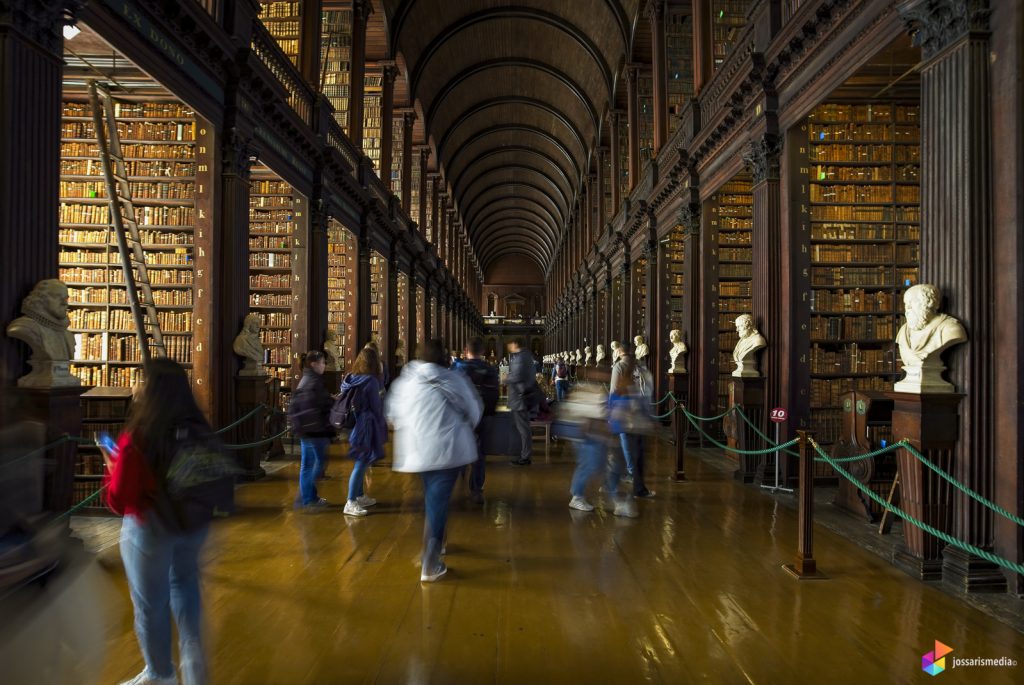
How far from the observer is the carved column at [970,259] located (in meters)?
3.34

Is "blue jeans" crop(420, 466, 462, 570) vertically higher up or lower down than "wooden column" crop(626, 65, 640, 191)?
lower down

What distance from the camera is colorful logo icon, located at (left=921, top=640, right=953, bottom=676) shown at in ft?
7.98

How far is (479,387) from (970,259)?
3.38m

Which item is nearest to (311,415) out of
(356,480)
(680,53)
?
(356,480)

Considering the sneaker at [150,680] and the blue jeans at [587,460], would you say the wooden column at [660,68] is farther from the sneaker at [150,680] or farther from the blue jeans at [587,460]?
the sneaker at [150,680]

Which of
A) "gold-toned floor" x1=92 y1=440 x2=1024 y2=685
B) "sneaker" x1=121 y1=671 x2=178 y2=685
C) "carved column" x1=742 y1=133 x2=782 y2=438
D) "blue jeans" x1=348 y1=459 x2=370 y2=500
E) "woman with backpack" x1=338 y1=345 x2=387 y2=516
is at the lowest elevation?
"gold-toned floor" x1=92 y1=440 x2=1024 y2=685

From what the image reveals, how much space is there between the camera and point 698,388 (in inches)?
328

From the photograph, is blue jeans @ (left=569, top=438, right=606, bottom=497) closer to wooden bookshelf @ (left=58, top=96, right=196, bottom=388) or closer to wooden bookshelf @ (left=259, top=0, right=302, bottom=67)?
wooden bookshelf @ (left=58, top=96, right=196, bottom=388)

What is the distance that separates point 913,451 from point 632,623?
→ 1837mm

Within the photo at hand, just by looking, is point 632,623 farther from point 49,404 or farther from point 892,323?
point 892,323

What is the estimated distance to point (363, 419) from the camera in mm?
4723

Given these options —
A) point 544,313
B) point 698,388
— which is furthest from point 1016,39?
point 544,313

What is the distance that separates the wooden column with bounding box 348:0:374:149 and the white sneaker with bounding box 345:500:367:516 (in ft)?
24.1

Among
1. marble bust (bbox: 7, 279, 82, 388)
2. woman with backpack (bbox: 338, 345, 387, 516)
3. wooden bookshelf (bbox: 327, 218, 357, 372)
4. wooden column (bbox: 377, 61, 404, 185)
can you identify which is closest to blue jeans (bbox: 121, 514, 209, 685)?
marble bust (bbox: 7, 279, 82, 388)
